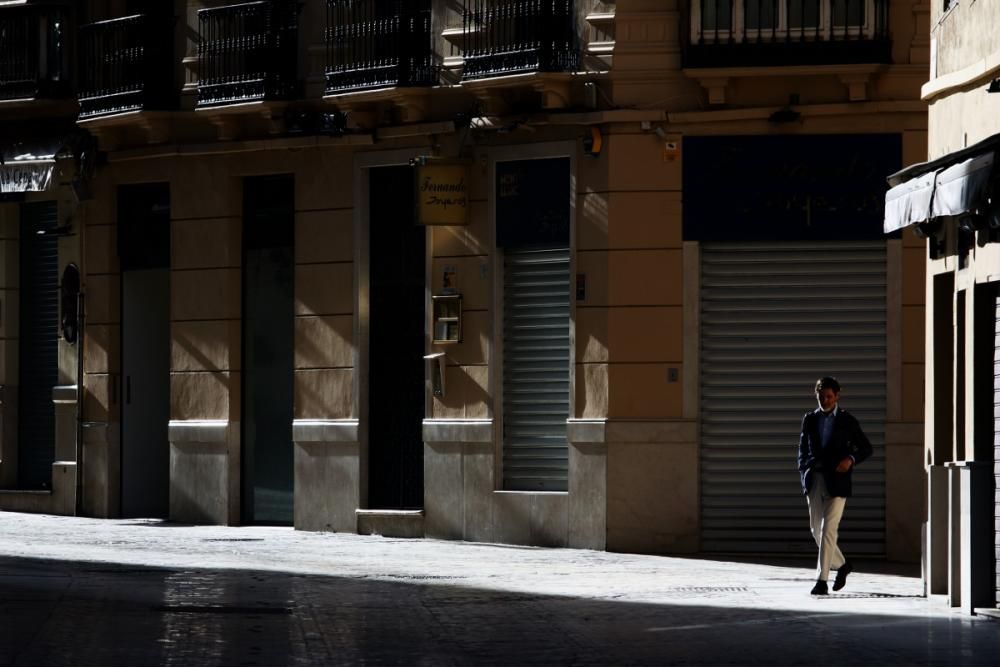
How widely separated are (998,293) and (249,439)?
12333 millimetres

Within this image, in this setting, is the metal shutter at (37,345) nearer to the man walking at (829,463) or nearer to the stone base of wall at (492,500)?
the stone base of wall at (492,500)

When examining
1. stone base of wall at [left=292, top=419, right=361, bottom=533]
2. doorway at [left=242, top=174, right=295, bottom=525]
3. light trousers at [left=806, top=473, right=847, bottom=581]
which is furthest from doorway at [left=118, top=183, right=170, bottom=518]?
light trousers at [left=806, top=473, right=847, bottom=581]

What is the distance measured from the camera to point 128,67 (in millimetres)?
25578

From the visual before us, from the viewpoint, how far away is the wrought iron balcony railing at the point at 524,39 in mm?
21453

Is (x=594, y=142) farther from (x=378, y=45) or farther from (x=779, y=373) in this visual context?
(x=378, y=45)

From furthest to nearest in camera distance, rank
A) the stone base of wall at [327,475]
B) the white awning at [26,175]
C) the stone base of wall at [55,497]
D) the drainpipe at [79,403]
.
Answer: the stone base of wall at [55,497] < the drainpipe at [79,403] < the white awning at [26,175] < the stone base of wall at [327,475]

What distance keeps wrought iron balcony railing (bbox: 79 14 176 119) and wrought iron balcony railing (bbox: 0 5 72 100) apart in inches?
29.3

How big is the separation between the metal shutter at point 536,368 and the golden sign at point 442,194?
73cm

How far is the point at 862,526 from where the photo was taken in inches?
807

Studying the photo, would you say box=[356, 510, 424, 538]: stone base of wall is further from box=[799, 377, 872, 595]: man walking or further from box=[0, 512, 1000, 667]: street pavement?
box=[799, 377, 872, 595]: man walking

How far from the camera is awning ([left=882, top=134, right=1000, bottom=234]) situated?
46.0 ft

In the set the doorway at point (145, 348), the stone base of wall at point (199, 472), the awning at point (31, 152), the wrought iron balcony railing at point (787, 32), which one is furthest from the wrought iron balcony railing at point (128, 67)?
the wrought iron balcony railing at point (787, 32)

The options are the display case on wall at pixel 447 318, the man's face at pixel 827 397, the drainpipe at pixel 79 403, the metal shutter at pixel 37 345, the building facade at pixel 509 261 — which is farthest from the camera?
the metal shutter at pixel 37 345

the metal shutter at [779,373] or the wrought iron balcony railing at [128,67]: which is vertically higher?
the wrought iron balcony railing at [128,67]
